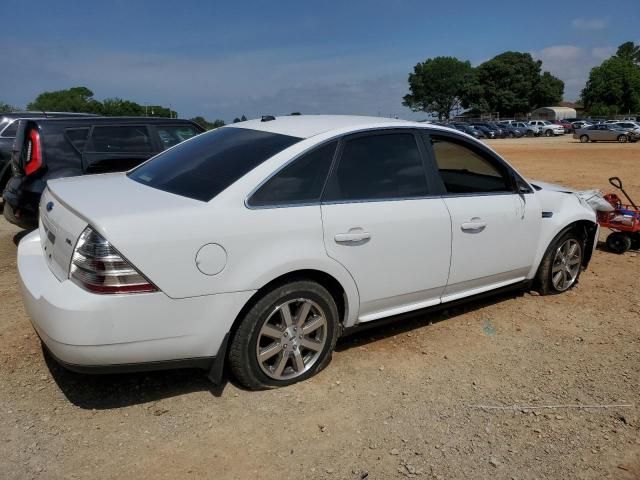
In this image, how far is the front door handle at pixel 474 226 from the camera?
4156 mm

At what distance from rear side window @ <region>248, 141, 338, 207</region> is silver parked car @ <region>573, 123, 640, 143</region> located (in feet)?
143

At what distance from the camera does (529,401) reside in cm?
347

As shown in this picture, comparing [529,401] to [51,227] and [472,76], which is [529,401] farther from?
[472,76]

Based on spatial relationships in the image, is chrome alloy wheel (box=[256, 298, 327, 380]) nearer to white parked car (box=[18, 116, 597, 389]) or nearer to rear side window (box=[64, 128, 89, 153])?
white parked car (box=[18, 116, 597, 389])

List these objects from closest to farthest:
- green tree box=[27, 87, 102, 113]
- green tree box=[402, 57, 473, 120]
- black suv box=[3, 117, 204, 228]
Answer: black suv box=[3, 117, 204, 228]
green tree box=[27, 87, 102, 113]
green tree box=[402, 57, 473, 120]

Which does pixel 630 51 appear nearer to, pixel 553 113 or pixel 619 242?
pixel 553 113

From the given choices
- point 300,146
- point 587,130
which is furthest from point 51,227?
point 587,130

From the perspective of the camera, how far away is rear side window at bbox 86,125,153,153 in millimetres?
6807

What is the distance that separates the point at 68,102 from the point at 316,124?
52575 millimetres

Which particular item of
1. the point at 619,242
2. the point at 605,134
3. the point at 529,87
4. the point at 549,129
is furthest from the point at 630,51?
the point at 619,242

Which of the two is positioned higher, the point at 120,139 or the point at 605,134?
the point at 120,139

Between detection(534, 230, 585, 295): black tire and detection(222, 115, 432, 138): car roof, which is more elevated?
detection(222, 115, 432, 138): car roof

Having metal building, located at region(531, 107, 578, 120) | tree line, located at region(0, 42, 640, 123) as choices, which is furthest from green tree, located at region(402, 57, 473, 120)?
metal building, located at region(531, 107, 578, 120)

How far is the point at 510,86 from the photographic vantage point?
10462cm
